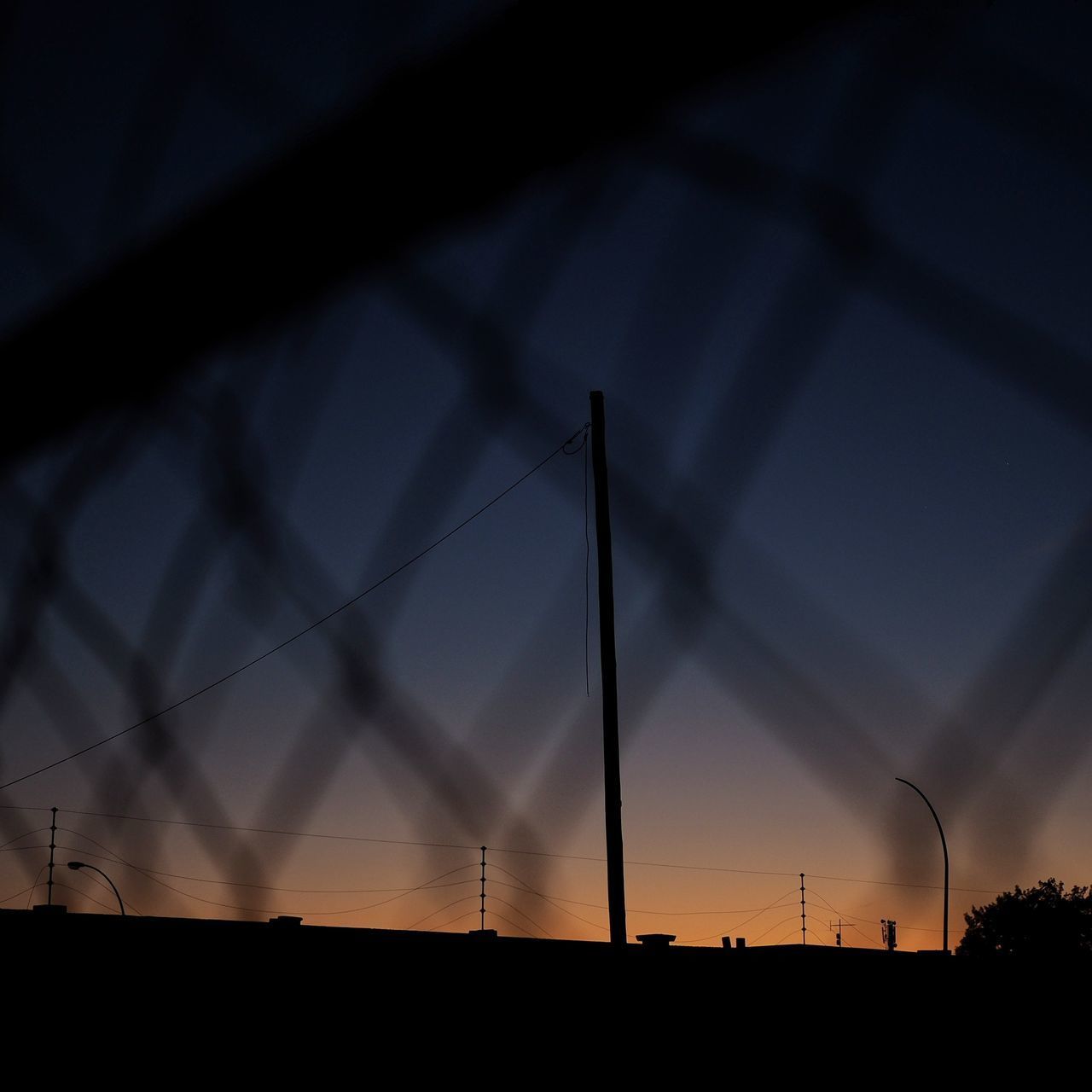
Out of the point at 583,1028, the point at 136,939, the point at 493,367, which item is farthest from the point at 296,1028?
the point at 493,367

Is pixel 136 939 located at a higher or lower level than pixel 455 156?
lower

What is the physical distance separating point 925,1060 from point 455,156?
3.91ft

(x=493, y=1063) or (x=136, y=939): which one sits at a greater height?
(x=136, y=939)

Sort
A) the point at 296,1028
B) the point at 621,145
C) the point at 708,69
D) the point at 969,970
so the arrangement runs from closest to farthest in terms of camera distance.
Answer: the point at 708,69
the point at 621,145
the point at 969,970
the point at 296,1028

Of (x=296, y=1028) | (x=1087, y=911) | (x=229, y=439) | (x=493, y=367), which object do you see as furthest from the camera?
(x=296, y=1028)

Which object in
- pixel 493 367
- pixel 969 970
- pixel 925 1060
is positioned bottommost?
pixel 925 1060

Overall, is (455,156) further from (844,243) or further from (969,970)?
(969,970)

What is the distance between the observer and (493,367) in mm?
1152

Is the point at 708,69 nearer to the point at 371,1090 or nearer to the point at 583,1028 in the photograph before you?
the point at 583,1028

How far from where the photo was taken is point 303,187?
0.96 meters

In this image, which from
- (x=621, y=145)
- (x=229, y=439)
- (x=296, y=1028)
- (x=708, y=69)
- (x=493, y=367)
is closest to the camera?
(x=708, y=69)

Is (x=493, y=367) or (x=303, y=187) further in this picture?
(x=493, y=367)

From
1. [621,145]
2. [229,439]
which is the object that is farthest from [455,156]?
[229,439]

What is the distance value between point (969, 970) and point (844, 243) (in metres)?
1.02
